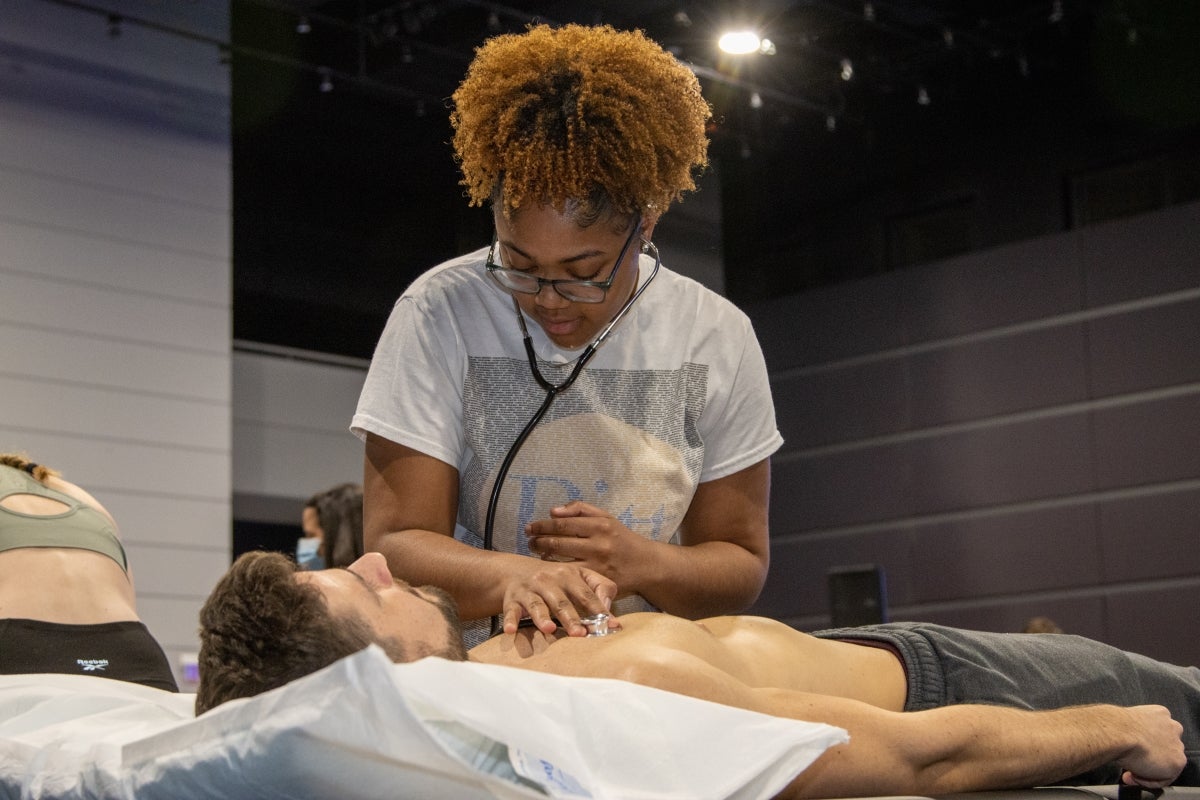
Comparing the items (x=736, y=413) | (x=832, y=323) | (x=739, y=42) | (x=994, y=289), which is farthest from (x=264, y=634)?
(x=832, y=323)

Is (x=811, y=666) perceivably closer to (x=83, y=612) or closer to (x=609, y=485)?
(x=609, y=485)

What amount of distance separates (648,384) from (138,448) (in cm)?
401

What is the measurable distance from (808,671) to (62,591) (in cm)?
115

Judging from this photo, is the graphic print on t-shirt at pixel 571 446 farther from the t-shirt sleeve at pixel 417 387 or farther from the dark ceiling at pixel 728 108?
the dark ceiling at pixel 728 108

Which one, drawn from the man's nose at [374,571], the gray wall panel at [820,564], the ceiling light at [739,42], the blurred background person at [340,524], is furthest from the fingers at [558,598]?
the gray wall panel at [820,564]

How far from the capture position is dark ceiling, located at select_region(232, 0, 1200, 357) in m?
4.83

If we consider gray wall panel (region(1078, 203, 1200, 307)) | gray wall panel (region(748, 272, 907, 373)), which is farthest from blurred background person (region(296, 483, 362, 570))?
gray wall panel (region(1078, 203, 1200, 307))

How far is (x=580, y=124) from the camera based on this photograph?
5.41 ft

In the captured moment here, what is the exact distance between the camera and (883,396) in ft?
22.8

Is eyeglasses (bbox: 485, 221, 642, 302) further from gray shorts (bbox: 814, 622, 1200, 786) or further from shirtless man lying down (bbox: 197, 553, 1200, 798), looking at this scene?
gray shorts (bbox: 814, 622, 1200, 786)

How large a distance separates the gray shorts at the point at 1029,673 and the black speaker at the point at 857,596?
3.78 m

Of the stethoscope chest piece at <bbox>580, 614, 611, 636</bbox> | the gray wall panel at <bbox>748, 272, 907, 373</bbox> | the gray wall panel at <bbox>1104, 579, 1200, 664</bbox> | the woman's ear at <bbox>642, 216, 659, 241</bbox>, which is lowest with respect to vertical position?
the gray wall panel at <bbox>1104, 579, 1200, 664</bbox>

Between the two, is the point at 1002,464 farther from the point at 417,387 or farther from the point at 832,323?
the point at 417,387

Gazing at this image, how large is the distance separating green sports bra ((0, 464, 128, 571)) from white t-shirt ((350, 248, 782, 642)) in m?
0.68
